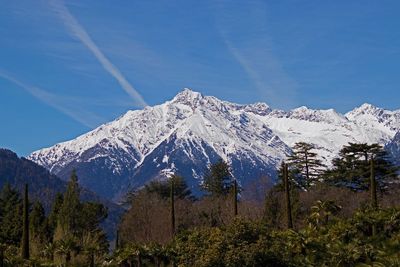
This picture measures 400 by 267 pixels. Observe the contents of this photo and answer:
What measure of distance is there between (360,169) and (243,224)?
1655 inches

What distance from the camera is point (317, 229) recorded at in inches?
1607

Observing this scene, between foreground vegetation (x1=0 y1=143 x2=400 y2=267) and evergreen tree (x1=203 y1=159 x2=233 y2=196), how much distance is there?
15cm

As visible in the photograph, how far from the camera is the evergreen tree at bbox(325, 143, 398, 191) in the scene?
71.9 meters

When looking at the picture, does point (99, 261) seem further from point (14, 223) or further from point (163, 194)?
point (163, 194)

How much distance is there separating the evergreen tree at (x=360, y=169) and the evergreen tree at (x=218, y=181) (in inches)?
695

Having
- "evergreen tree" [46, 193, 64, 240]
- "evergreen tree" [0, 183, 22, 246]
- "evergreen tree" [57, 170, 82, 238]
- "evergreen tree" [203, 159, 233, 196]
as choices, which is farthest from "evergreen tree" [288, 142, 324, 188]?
Result: "evergreen tree" [0, 183, 22, 246]

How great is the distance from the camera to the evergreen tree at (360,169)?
7188 cm

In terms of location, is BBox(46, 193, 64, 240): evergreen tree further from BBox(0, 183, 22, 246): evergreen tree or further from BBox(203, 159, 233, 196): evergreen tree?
BBox(203, 159, 233, 196): evergreen tree

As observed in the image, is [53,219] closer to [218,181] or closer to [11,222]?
[11,222]

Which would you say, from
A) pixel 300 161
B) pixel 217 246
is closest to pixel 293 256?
pixel 217 246

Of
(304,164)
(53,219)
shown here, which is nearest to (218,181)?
(304,164)

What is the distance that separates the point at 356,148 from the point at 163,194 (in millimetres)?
31003

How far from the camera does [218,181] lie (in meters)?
91.4

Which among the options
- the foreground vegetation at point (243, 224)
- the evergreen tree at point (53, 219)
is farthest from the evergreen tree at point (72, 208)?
the evergreen tree at point (53, 219)
